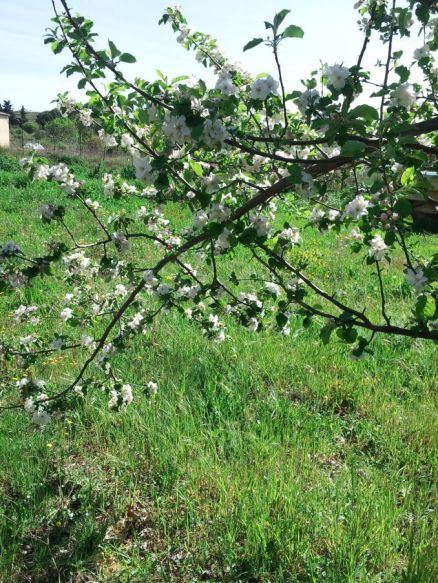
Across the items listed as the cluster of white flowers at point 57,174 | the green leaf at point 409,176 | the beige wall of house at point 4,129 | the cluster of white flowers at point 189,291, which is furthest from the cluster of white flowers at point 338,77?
the beige wall of house at point 4,129

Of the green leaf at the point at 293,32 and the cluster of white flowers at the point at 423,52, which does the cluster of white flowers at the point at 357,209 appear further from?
the cluster of white flowers at the point at 423,52

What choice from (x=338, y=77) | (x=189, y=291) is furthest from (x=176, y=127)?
(x=189, y=291)

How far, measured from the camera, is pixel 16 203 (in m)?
11.9

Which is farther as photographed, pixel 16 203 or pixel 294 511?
pixel 16 203

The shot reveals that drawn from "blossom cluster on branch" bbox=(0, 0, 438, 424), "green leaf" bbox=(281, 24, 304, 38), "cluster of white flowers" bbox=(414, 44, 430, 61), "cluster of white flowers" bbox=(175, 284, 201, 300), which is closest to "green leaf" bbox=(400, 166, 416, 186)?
"blossom cluster on branch" bbox=(0, 0, 438, 424)

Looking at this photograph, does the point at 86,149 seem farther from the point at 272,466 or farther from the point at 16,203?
the point at 272,466

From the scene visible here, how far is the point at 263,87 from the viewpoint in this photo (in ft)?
5.45

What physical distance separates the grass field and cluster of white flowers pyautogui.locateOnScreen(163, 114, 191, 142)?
68.9 inches

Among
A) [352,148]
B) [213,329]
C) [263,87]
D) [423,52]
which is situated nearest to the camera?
[352,148]

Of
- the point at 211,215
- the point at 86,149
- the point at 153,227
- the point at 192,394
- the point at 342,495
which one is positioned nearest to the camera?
the point at 211,215

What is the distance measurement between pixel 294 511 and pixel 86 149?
132 ft

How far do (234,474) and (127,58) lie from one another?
2021 millimetres

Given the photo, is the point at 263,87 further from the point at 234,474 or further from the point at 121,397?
the point at 234,474

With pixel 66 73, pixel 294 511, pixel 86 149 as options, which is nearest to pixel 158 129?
pixel 66 73
